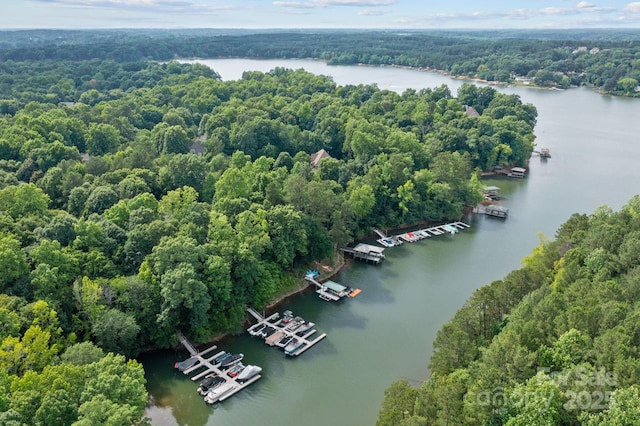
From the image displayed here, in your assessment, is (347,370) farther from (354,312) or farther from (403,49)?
(403,49)

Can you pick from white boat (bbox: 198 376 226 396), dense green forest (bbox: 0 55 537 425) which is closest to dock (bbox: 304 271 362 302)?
dense green forest (bbox: 0 55 537 425)

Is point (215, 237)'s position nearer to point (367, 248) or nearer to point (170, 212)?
point (170, 212)

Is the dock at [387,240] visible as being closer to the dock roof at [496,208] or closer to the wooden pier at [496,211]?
the wooden pier at [496,211]

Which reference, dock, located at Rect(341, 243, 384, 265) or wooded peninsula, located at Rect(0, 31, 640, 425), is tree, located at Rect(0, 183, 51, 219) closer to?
wooded peninsula, located at Rect(0, 31, 640, 425)

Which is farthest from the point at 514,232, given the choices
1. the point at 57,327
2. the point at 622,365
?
the point at 57,327

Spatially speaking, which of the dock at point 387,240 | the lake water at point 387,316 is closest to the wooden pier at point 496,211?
the lake water at point 387,316

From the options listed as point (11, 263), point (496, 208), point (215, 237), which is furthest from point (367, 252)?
point (11, 263)
